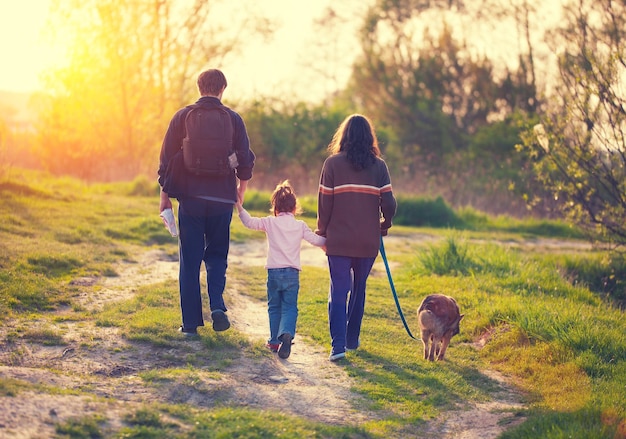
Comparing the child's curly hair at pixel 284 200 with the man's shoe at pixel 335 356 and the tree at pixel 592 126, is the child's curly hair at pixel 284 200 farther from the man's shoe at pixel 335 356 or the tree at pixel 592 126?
the tree at pixel 592 126

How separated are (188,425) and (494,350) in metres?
4.05

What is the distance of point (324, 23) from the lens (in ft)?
124

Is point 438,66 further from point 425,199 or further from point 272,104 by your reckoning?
point 425,199

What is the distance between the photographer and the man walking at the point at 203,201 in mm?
6855

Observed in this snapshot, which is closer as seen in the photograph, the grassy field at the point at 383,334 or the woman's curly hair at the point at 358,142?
the grassy field at the point at 383,334

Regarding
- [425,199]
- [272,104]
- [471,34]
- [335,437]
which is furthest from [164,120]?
[335,437]

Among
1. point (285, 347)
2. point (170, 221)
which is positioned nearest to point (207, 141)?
point (170, 221)

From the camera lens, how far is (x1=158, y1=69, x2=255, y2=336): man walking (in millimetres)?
6855

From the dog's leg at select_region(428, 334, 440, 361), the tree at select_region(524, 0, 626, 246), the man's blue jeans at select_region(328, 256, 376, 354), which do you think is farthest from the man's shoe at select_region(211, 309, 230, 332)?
the tree at select_region(524, 0, 626, 246)

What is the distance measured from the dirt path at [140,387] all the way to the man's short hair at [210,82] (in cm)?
222

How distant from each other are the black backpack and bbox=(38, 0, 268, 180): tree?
20.2 metres

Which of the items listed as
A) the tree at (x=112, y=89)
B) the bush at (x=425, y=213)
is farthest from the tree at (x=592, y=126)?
the tree at (x=112, y=89)

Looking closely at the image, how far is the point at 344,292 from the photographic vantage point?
6.88 metres

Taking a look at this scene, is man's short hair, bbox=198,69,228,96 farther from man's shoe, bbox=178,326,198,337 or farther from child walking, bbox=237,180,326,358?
man's shoe, bbox=178,326,198,337
